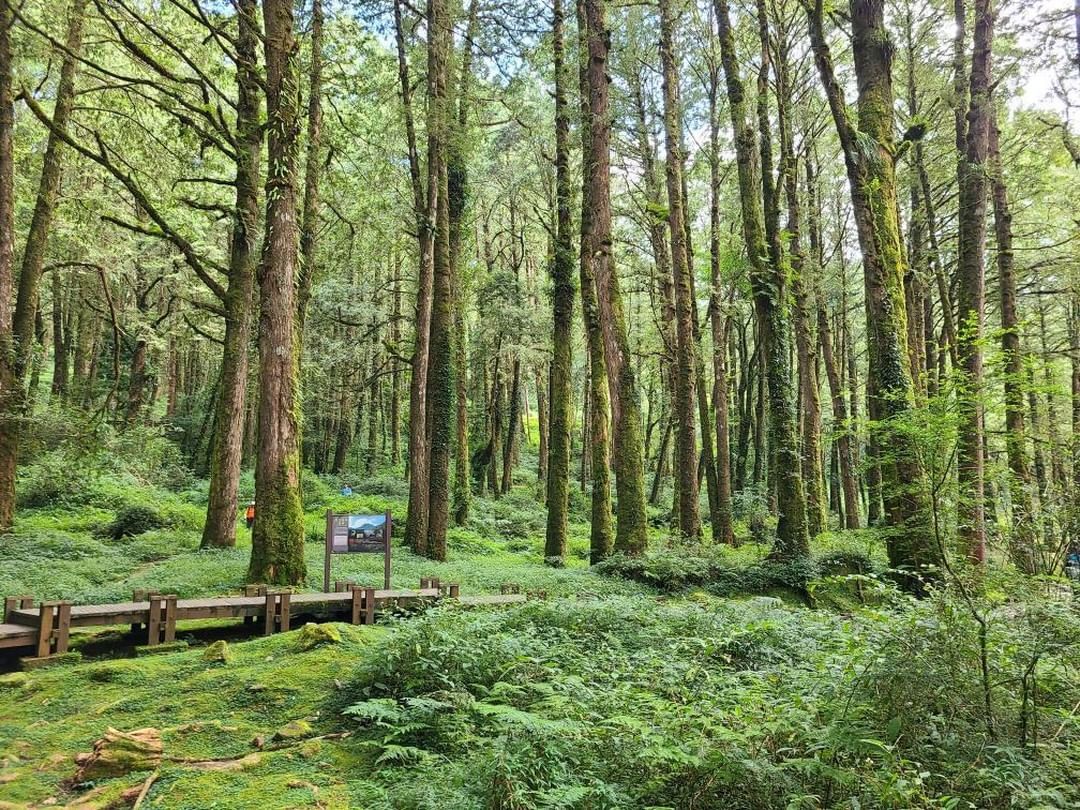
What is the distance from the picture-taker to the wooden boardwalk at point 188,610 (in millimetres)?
6891

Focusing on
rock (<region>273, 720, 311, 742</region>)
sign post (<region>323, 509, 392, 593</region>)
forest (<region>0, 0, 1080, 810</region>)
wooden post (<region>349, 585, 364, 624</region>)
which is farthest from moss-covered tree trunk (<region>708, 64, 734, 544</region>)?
rock (<region>273, 720, 311, 742</region>)

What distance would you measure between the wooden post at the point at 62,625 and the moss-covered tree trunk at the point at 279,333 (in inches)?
115

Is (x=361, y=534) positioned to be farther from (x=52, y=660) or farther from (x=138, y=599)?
(x=52, y=660)

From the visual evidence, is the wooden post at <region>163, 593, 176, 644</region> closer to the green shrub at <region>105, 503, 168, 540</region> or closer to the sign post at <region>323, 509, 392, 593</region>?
the sign post at <region>323, 509, 392, 593</region>

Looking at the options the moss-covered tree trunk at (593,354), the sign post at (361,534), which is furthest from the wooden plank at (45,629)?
the moss-covered tree trunk at (593,354)

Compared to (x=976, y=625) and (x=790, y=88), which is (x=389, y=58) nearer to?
(x=790, y=88)

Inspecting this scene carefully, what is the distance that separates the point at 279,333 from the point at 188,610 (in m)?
4.40

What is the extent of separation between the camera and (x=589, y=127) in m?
13.7

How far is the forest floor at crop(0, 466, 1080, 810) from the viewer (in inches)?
141

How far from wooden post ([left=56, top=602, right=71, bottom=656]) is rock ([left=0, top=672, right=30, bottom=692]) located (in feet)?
1.92

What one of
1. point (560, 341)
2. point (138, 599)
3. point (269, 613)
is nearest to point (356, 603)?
point (269, 613)

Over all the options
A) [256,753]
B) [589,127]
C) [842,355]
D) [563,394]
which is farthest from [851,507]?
[256,753]

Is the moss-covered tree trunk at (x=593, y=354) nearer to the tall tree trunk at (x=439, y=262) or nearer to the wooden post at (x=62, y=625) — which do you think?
the tall tree trunk at (x=439, y=262)

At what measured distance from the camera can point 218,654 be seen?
6.93 m
